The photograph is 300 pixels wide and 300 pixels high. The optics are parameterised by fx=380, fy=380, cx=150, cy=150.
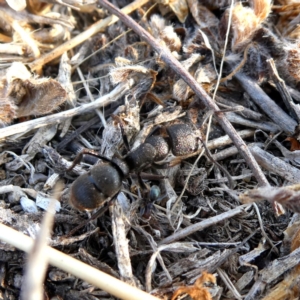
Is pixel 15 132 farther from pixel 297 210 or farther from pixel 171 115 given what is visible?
pixel 297 210

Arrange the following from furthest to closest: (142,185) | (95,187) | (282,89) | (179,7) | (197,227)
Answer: (179,7)
(282,89)
(142,185)
(95,187)
(197,227)

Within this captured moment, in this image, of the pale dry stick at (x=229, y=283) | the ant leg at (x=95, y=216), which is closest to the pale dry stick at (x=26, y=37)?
the ant leg at (x=95, y=216)

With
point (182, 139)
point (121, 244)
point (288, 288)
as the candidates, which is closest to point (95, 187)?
point (121, 244)

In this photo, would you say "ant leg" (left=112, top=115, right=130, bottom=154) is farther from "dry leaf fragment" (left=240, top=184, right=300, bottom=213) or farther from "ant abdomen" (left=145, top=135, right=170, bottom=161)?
"dry leaf fragment" (left=240, top=184, right=300, bottom=213)

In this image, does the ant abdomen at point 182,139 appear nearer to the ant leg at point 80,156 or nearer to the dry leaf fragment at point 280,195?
the ant leg at point 80,156

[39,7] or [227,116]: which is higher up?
[39,7]

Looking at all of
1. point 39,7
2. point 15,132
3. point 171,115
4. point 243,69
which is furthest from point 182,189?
point 39,7

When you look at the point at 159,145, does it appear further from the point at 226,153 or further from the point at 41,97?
the point at 41,97

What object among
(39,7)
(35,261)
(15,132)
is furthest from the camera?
(39,7)
